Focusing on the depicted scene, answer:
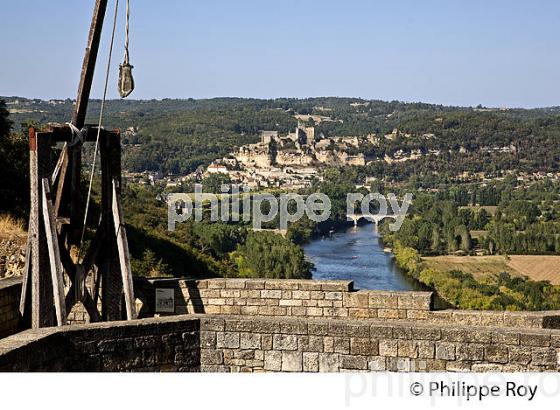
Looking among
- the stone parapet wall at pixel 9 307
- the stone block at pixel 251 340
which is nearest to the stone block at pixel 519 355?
the stone block at pixel 251 340

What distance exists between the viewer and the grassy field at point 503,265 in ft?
217

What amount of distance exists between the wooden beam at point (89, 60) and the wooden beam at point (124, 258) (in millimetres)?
698

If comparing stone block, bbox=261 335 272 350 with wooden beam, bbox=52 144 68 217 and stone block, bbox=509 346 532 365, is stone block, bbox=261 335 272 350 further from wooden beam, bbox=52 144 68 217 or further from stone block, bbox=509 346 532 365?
wooden beam, bbox=52 144 68 217

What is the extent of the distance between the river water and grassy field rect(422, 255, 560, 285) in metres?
3.89

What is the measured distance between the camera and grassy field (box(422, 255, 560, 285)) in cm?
6625

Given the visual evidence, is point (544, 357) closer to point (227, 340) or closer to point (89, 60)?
point (227, 340)

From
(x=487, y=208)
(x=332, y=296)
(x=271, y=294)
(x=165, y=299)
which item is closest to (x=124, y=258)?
(x=165, y=299)

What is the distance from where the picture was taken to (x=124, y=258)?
874 centimetres

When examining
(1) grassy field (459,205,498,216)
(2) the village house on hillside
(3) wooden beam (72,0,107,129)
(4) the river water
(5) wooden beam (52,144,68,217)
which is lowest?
(4) the river water

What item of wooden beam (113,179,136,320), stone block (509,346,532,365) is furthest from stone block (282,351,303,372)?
wooden beam (113,179,136,320)

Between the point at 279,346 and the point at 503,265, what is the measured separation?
67208mm

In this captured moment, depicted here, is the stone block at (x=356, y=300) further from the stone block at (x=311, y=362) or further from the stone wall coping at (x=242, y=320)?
the stone block at (x=311, y=362)

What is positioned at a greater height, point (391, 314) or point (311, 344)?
point (311, 344)

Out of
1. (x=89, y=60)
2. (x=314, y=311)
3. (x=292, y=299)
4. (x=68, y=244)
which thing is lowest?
(x=314, y=311)
